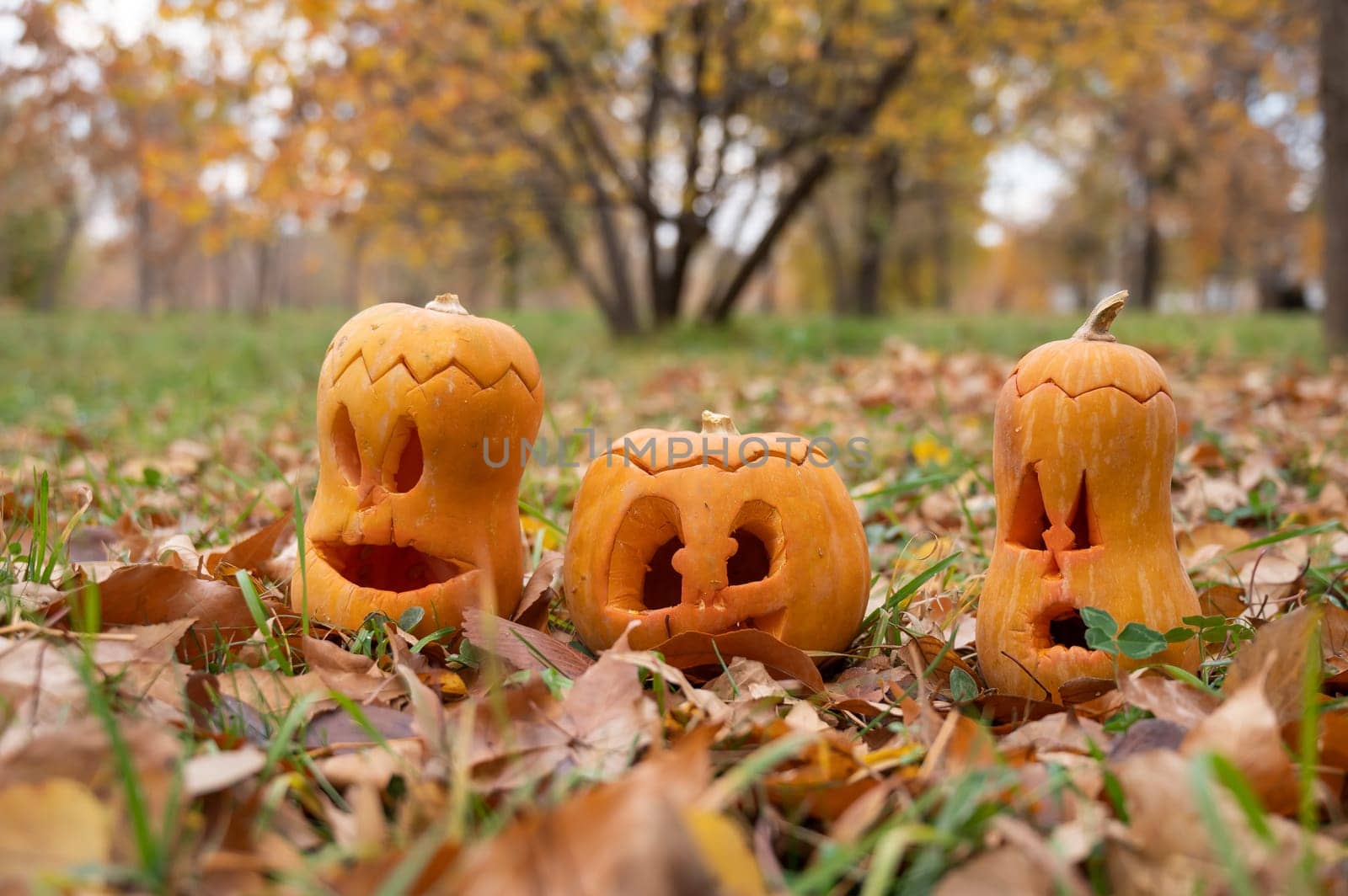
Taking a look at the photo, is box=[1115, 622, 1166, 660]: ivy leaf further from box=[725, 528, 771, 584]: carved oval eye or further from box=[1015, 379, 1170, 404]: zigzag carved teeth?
box=[725, 528, 771, 584]: carved oval eye

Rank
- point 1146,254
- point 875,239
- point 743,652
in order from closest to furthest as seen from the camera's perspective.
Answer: point 743,652, point 875,239, point 1146,254

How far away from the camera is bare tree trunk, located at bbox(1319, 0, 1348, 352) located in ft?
17.0

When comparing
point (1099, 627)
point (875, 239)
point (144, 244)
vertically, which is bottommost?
point (1099, 627)

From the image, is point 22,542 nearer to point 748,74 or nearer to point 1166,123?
point 748,74

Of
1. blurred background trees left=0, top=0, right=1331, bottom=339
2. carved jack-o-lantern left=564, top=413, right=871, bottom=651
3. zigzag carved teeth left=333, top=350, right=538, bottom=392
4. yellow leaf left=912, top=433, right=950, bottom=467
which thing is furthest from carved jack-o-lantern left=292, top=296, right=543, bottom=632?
blurred background trees left=0, top=0, right=1331, bottom=339

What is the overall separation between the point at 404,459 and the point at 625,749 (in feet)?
2.68

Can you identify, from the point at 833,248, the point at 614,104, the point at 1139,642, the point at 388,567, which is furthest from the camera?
the point at 833,248

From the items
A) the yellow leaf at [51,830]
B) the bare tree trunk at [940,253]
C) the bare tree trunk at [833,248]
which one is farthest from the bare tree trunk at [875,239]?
the yellow leaf at [51,830]

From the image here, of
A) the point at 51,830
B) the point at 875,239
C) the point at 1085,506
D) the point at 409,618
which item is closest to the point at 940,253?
the point at 875,239

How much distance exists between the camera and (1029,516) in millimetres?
1580

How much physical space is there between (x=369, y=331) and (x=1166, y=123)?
16.3m

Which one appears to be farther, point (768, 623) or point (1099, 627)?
point (768, 623)

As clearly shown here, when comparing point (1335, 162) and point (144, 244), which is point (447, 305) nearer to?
point (1335, 162)

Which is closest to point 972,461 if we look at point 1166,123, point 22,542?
point 22,542
